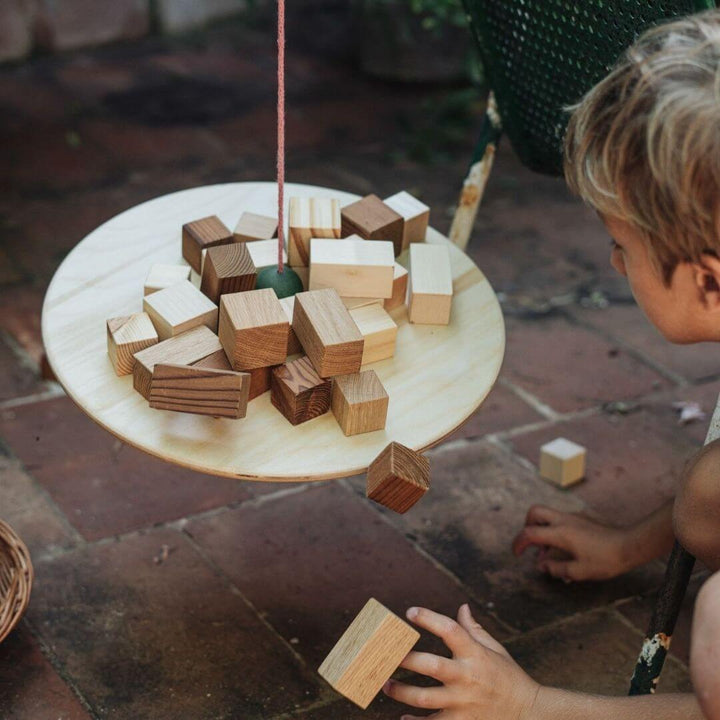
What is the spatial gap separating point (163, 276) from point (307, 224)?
22cm

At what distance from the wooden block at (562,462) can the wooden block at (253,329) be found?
91 centimetres

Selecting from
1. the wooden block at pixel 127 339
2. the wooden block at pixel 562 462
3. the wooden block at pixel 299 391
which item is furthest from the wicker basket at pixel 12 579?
the wooden block at pixel 562 462

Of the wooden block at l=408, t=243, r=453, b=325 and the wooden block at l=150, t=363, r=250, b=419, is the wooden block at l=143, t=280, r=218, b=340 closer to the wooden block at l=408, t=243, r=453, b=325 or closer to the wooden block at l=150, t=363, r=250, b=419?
the wooden block at l=150, t=363, r=250, b=419

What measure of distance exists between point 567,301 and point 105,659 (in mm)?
1632

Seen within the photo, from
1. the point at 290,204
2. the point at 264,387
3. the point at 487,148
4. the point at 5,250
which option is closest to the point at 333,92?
the point at 5,250

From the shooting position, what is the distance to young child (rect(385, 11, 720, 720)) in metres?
1.13

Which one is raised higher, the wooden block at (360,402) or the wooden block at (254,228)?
the wooden block at (254,228)

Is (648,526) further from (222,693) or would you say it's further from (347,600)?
(222,693)

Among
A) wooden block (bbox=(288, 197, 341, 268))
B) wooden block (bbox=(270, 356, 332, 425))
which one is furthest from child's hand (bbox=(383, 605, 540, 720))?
wooden block (bbox=(288, 197, 341, 268))

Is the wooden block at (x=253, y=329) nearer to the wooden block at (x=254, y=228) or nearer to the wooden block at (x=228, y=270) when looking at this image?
the wooden block at (x=228, y=270)

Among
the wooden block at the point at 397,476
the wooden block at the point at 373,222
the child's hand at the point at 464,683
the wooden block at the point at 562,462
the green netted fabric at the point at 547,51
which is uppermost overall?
the green netted fabric at the point at 547,51

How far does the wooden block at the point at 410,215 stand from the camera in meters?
1.67

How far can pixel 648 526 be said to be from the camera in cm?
183

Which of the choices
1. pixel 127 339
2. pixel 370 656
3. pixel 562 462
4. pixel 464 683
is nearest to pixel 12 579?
pixel 127 339
